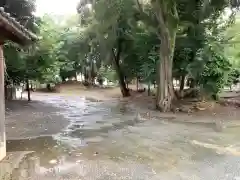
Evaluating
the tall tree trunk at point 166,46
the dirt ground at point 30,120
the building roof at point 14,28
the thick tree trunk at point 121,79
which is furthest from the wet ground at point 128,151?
the thick tree trunk at point 121,79

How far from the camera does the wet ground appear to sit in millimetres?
6568

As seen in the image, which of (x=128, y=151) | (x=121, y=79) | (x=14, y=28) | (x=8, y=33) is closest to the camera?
(x=14, y=28)

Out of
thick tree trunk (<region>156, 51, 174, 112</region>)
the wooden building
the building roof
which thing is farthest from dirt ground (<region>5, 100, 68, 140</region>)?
thick tree trunk (<region>156, 51, 174, 112</region>)

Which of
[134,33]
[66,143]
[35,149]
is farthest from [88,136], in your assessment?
[134,33]

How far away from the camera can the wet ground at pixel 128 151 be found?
657cm

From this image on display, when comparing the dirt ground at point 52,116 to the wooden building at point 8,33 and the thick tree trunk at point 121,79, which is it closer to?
the wooden building at point 8,33

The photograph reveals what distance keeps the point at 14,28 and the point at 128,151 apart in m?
4.17

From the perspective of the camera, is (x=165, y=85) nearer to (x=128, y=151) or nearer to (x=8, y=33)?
(x=128, y=151)

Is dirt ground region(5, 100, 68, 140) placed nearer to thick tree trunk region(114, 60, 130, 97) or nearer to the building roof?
the building roof

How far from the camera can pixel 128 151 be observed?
27.6 feet

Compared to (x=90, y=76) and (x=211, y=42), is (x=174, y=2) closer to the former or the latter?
(x=211, y=42)

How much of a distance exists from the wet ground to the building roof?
8.94ft

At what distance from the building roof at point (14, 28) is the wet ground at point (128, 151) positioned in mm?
2724

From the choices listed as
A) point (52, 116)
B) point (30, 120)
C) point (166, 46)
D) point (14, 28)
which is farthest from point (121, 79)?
point (14, 28)
